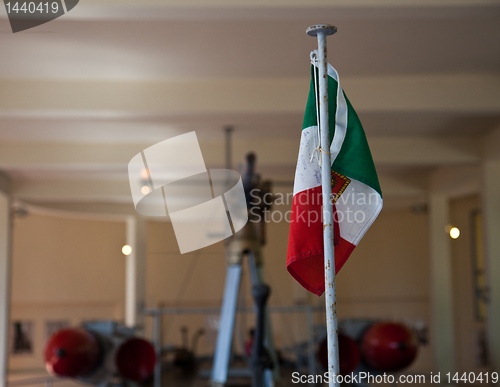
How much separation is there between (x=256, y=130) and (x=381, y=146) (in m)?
1.49

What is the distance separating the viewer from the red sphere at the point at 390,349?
5141 millimetres

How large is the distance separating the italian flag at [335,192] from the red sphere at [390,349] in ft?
11.7

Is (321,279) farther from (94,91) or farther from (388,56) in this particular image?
(94,91)

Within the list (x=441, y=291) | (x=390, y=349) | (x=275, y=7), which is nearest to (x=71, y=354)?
(x=390, y=349)

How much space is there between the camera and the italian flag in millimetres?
1826

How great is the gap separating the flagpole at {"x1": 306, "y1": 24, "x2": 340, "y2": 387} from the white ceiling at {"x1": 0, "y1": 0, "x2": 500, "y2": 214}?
130 centimetres

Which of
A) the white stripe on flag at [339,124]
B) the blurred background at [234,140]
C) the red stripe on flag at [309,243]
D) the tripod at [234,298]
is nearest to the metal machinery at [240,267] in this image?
the tripod at [234,298]

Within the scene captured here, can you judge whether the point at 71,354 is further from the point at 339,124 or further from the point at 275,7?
the point at 339,124

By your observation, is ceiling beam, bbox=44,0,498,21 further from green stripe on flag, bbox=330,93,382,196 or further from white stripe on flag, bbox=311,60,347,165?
green stripe on flag, bbox=330,93,382,196

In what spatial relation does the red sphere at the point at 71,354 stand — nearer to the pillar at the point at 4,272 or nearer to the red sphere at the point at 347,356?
the red sphere at the point at 347,356

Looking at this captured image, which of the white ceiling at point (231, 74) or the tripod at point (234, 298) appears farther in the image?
the tripod at point (234, 298)

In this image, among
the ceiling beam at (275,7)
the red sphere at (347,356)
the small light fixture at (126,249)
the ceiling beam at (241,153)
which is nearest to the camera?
the ceiling beam at (275,7)

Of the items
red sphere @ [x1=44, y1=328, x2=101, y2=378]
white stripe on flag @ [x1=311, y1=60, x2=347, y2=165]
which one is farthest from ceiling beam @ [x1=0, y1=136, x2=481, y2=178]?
white stripe on flag @ [x1=311, y1=60, x2=347, y2=165]

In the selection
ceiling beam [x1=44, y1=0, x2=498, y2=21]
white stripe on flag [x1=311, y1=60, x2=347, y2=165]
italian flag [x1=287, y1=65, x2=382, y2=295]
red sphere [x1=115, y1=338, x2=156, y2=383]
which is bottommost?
red sphere [x1=115, y1=338, x2=156, y2=383]
